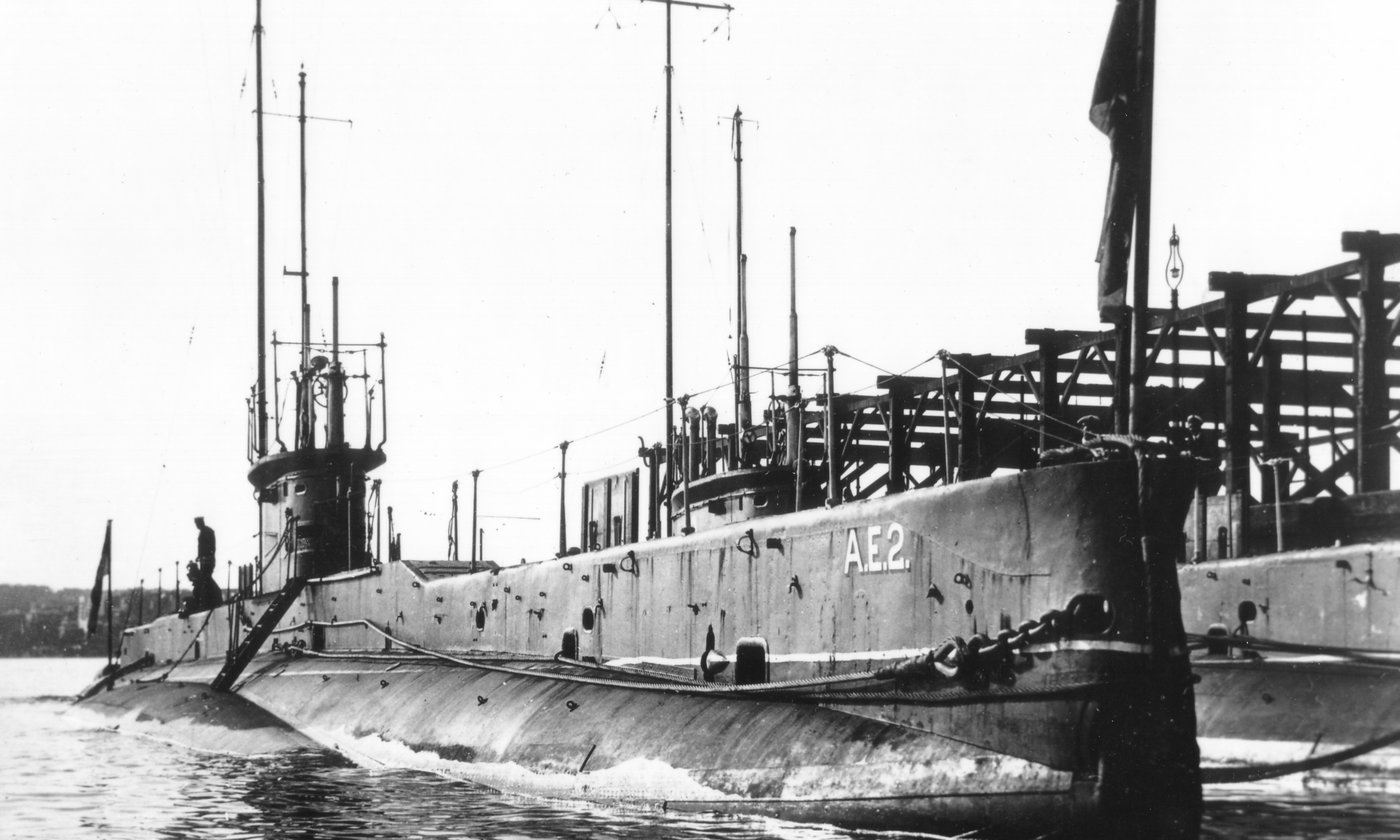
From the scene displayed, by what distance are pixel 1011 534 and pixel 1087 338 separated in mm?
11296

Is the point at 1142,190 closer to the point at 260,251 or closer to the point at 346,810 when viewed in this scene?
the point at 346,810

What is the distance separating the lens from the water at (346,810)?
1309 centimetres

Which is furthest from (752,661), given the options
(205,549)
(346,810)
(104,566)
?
(104,566)

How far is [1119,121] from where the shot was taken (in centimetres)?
1127

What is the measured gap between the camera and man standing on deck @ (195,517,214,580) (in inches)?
1358

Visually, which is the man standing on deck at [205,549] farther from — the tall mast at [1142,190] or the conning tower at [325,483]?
the tall mast at [1142,190]

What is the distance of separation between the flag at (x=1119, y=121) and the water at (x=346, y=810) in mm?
4913

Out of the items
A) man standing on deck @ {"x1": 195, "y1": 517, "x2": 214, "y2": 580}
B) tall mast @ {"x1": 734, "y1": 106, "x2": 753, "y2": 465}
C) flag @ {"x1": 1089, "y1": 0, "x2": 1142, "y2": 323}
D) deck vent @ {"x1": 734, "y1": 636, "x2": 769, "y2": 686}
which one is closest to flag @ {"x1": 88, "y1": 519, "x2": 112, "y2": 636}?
man standing on deck @ {"x1": 195, "y1": 517, "x2": 214, "y2": 580}

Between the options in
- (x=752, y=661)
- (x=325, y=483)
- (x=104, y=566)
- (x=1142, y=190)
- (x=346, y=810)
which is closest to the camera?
(x=1142, y=190)

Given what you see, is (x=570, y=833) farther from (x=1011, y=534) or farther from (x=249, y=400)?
(x=249, y=400)

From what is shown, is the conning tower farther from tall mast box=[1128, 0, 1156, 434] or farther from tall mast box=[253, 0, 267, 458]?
tall mast box=[1128, 0, 1156, 434]

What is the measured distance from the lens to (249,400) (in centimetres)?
3338

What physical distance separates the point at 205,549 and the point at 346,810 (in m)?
20.6

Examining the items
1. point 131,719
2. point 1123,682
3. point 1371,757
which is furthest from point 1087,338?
point 131,719
